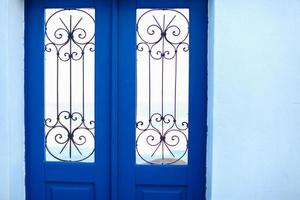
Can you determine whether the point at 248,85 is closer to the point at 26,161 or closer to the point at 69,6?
the point at 69,6

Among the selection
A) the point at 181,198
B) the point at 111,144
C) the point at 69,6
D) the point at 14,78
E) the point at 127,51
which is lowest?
the point at 181,198

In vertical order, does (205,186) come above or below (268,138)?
below

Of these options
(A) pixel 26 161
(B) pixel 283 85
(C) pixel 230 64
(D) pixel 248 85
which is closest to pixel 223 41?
(C) pixel 230 64

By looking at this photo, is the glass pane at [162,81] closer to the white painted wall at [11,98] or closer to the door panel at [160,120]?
the door panel at [160,120]

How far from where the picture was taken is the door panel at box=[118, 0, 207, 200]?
3.15 metres

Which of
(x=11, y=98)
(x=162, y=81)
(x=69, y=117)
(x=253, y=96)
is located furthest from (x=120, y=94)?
(x=253, y=96)

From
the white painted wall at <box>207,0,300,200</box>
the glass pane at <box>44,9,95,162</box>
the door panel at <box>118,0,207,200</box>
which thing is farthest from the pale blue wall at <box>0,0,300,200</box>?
the glass pane at <box>44,9,95,162</box>

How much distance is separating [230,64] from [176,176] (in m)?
1.11

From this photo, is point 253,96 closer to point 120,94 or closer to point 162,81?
point 162,81

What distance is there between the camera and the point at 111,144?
10.5 ft

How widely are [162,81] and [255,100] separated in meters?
0.83

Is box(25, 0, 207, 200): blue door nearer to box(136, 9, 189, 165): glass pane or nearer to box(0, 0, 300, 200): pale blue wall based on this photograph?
box(136, 9, 189, 165): glass pane

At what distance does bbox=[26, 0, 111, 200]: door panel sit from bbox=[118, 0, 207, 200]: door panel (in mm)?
140

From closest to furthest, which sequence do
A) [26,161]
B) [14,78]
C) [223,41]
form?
[223,41], [14,78], [26,161]
